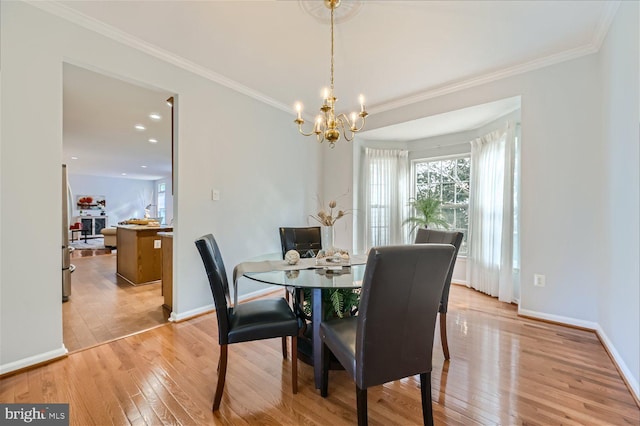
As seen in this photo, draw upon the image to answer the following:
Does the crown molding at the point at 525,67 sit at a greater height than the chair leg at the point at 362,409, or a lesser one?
greater

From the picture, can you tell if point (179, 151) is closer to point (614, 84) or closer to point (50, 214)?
point (50, 214)

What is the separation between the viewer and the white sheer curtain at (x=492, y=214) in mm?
3301

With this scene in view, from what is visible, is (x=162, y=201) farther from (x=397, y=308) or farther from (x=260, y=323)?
(x=397, y=308)

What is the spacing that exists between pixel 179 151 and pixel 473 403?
10.3 ft

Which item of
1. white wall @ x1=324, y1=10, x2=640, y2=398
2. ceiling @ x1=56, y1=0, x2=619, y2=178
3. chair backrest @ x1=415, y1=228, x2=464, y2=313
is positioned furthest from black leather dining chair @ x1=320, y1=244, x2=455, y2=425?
white wall @ x1=324, y1=10, x2=640, y2=398

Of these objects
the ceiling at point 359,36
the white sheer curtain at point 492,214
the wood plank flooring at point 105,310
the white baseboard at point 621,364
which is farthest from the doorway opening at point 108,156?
the white sheer curtain at point 492,214

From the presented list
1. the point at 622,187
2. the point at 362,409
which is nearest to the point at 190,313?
the point at 362,409

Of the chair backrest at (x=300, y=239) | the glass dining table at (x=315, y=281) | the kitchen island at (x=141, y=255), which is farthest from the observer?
the kitchen island at (x=141, y=255)

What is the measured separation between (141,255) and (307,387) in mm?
3582

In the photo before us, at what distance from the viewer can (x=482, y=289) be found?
3693 millimetres

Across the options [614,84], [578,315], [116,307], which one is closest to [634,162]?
[614,84]

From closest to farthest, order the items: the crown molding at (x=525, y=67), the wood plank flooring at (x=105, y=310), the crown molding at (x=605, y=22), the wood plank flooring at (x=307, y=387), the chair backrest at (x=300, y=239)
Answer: the wood plank flooring at (x=307, y=387)
the crown molding at (x=605, y=22)
the crown molding at (x=525, y=67)
the wood plank flooring at (x=105, y=310)
the chair backrest at (x=300, y=239)

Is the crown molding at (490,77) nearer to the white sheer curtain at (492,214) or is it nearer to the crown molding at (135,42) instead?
the white sheer curtain at (492,214)

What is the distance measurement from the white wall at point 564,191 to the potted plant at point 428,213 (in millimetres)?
1274
